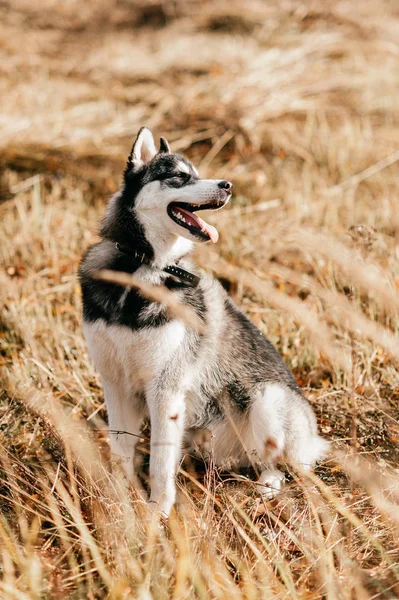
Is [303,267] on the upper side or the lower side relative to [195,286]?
lower

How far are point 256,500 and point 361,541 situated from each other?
20.0 inches

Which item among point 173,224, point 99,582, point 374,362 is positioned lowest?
point 374,362

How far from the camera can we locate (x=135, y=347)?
3.11 meters

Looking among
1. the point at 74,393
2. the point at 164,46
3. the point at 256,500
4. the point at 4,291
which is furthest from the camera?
the point at 164,46

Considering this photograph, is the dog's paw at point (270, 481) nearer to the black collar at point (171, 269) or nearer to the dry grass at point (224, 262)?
the dry grass at point (224, 262)

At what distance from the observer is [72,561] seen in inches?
101

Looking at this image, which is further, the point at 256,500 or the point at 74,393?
the point at 74,393

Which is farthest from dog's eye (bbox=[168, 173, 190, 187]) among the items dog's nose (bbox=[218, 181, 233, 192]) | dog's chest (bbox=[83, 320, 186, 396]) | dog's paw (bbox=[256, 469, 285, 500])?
dog's paw (bbox=[256, 469, 285, 500])

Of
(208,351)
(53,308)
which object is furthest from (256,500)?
(53,308)

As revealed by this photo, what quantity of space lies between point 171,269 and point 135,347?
1.60 feet

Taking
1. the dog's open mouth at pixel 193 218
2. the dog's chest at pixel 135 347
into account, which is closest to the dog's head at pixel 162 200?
the dog's open mouth at pixel 193 218

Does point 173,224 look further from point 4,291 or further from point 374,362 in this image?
point 4,291

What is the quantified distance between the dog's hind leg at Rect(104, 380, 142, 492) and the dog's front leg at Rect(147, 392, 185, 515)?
0.61 feet

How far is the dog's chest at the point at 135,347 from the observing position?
3094 millimetres
